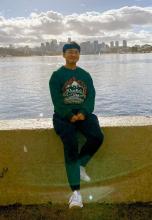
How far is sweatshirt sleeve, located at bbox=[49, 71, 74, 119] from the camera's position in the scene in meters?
4.22

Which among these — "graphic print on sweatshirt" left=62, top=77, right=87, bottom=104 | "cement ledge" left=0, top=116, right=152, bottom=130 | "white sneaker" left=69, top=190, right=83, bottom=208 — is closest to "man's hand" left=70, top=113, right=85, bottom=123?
"graphic print on sweatshirt" left=62, top=77, right=87, bottom=104

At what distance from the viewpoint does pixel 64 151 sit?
428 cm

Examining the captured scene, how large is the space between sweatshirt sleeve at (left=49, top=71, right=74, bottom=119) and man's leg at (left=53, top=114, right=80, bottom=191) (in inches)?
3.0

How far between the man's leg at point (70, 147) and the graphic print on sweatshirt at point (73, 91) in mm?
230

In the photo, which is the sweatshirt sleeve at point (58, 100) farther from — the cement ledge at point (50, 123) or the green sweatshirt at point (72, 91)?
the cement ledge at point (50, 123)

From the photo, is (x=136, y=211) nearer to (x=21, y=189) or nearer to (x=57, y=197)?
(x=57, y=197)

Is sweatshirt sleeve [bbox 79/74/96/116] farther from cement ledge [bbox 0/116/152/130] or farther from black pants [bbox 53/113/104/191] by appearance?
cement ledge [bbox 0/116/152/130]

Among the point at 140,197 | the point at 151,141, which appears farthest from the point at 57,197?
the point at 151,141

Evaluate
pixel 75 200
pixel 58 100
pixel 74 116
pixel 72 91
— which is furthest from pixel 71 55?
pixel 75 200

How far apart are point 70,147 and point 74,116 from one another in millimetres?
315

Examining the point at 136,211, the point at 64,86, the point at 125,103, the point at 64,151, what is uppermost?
the point at 64,86

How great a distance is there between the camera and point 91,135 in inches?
165

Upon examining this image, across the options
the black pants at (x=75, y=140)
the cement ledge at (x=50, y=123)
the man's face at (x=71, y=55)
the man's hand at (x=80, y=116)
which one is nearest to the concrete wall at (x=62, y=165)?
the cement ledge at (x=50, y=123)

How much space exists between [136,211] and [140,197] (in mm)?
249
